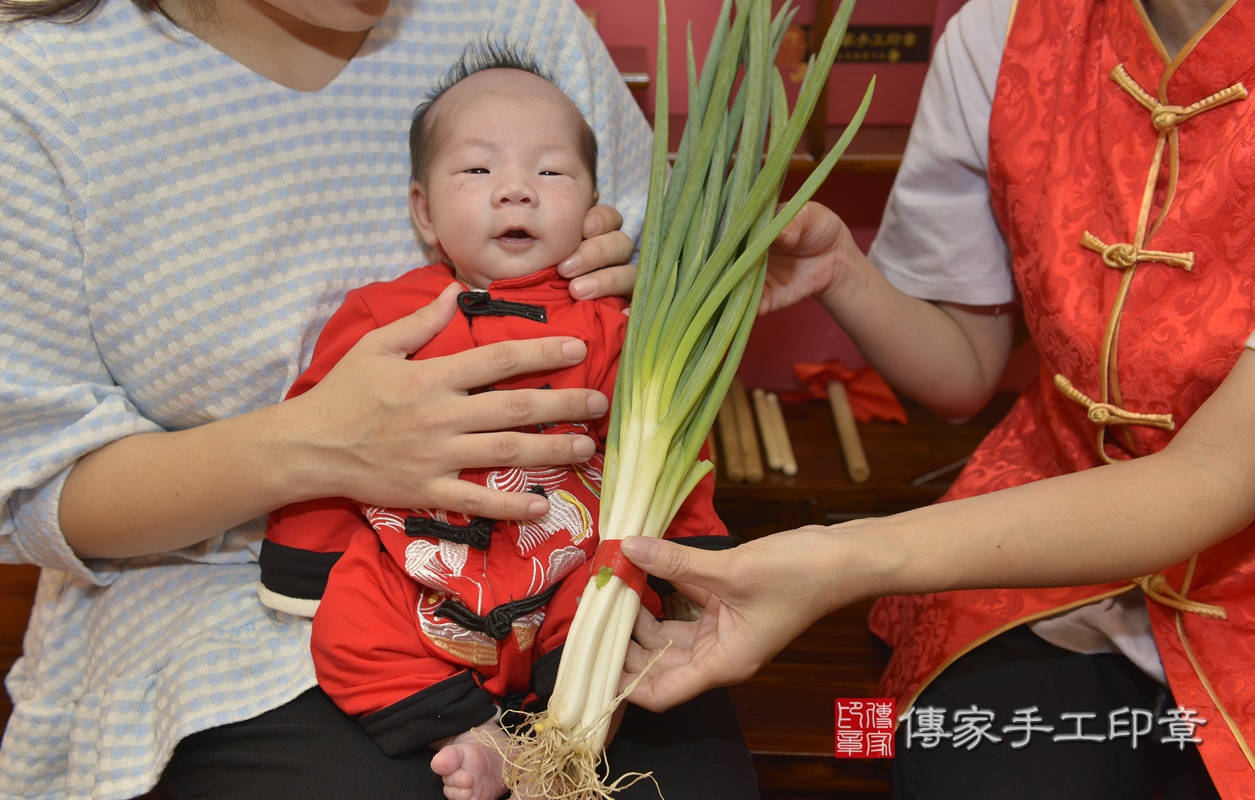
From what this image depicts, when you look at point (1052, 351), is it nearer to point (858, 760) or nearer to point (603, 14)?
point (858, 760)

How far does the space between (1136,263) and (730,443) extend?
3.74 ft

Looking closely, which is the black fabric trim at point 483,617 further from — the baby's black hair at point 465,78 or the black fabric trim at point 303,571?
the baby's black hair at point 465,78

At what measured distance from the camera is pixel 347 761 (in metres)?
1.09

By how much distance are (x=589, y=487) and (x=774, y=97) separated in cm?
54

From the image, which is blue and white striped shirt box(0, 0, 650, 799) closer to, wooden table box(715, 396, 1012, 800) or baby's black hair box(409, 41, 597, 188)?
baby's black hair box(409, 41, 597, 188)

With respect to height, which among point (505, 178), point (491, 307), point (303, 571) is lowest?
point (303, 571)

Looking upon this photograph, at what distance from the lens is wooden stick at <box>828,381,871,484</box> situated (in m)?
2.14

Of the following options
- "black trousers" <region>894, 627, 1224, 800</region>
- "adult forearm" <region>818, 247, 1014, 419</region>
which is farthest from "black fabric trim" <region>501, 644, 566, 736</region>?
"adult forearm" <region>818, 247, 1014, 419</region>

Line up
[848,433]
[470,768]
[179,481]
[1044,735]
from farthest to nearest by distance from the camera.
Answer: [848,433] < [1044,735] < [179,481] < [470,768]

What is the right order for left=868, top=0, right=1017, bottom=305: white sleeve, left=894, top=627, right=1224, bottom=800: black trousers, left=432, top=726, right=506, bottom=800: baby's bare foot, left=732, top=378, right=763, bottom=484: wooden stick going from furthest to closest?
left=732, top=378, right=763, bottom=484: wooden stick, left=868, top=0, right=1017, bottom=305: white sleeve, left=894, top=627, right=1224, bottom=800: black trousers, left=432, top=726, right=506, bottom=800: baby's bare foot

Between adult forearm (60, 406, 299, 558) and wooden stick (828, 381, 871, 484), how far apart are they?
4.41 ft

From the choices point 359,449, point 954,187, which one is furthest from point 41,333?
point 954,187

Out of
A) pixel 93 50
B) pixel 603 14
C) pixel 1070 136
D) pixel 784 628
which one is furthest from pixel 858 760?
pixel 603 14

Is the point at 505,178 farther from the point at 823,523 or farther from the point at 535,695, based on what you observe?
the point at 823,523
